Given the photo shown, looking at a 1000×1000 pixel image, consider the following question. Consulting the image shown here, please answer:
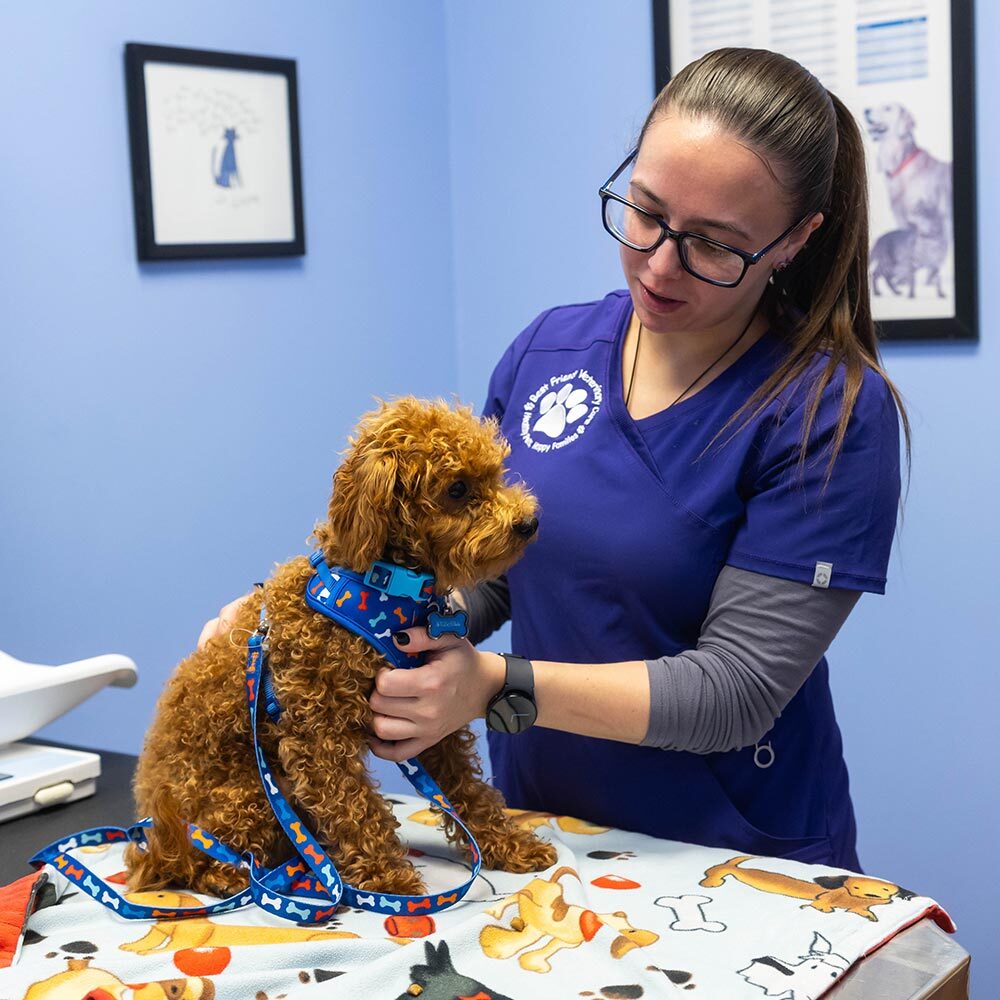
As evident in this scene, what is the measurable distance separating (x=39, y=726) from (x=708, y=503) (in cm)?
101

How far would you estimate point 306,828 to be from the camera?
53.1 inches

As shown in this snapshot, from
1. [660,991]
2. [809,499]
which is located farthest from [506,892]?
[809,499]

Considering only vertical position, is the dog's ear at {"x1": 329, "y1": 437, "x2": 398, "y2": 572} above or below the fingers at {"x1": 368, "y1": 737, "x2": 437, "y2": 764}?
above

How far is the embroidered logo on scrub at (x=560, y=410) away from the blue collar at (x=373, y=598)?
0.39 meters

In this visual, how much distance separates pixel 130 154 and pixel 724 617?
1.76 metres

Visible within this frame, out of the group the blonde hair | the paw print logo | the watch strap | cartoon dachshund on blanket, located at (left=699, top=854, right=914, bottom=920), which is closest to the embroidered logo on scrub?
the paw print logo

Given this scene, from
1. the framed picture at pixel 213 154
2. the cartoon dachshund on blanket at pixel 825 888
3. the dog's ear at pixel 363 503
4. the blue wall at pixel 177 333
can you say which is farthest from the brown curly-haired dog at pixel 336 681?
the framed picture at pixel 213 154

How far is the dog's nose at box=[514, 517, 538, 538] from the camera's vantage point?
4.33 feet

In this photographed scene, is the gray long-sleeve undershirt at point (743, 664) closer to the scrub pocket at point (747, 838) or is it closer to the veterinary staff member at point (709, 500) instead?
the veterinary staff member at point (709, 500)

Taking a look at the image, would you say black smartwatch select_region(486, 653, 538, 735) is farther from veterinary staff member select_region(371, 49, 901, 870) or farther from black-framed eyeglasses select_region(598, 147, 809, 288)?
black-framed eyeglasses select_region(598, 147, 809, 288)

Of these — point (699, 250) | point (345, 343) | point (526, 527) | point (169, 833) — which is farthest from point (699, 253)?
point (345, 343)

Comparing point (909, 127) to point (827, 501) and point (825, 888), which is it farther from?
point (825, 888)

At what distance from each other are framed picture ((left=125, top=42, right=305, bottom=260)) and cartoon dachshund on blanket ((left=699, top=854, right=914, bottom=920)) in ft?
6.08

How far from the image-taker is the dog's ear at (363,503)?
49.4 inches
